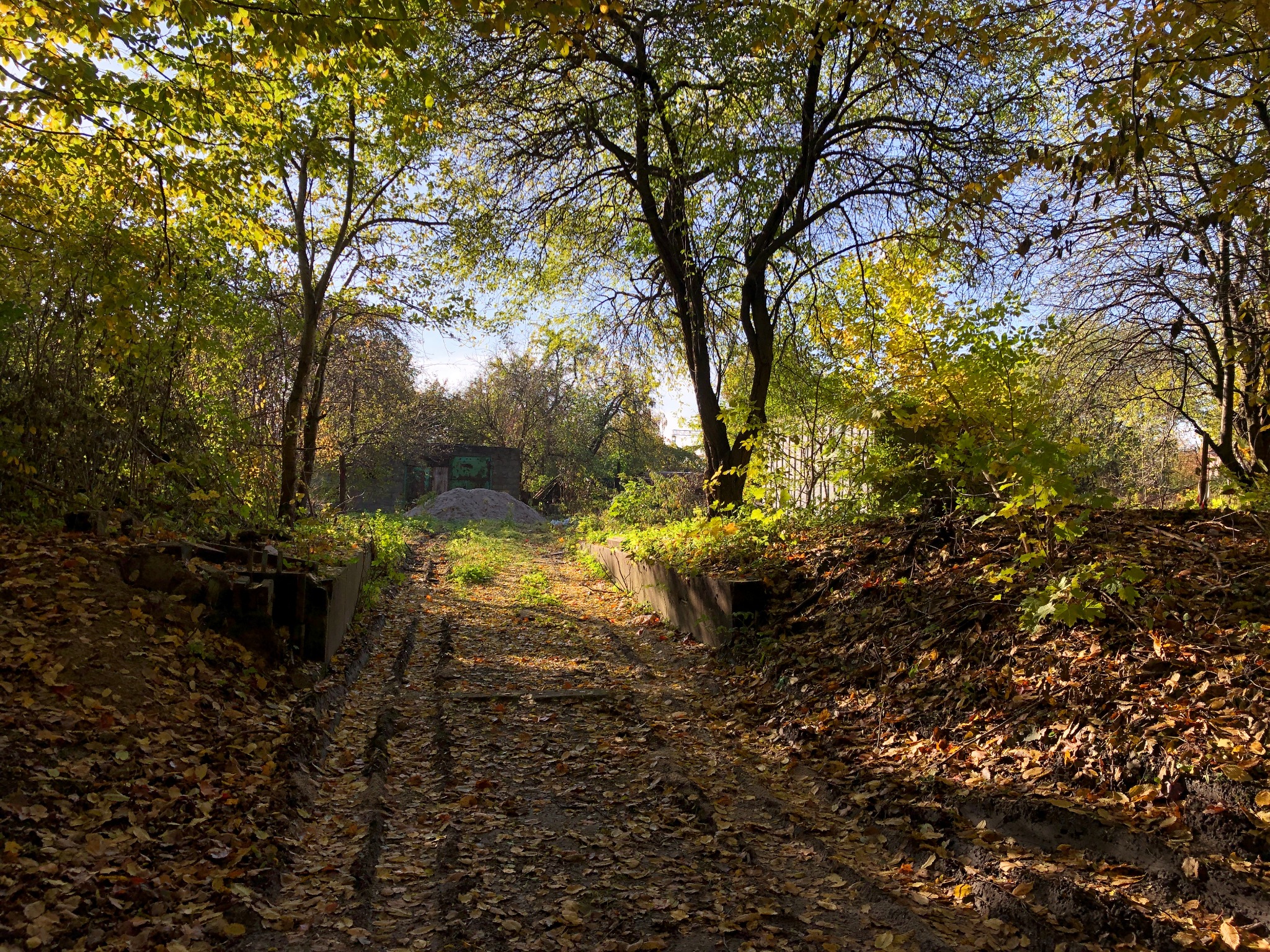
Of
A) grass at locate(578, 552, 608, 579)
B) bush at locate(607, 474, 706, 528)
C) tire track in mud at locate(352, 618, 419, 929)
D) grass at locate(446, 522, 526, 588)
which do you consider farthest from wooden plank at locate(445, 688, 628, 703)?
bush at locate(607, 474, 706, 528)

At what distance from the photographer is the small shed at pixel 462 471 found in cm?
3775

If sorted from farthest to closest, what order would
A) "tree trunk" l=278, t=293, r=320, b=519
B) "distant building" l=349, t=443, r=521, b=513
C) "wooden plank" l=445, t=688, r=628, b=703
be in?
"distant building" l=349, t=443, r=521, b=513 < "tree trunk" l=278, t=293, r=320, b=519 < "wooden plank" l=445, t=688, r=628, b=703

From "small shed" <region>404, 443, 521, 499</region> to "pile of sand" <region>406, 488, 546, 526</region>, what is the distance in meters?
3.77

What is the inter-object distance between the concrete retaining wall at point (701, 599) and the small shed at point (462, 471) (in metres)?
27.0

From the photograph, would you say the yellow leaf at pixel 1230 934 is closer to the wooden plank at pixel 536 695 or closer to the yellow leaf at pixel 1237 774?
the yellow leaf at pixel 1237 774

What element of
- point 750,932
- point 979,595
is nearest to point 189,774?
point 750,932

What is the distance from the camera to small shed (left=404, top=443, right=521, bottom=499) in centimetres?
3775

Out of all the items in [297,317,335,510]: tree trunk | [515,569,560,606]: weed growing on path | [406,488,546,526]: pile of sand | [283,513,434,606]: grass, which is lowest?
[515,569,560,606]: weed growing on path

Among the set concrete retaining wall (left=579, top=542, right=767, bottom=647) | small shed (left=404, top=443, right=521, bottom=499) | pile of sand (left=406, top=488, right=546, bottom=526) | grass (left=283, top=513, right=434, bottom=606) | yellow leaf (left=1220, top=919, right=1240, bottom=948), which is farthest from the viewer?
small shed (left=404, top=443, right=521, bottom=499)

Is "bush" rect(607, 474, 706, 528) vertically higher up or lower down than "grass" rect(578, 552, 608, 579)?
higher up

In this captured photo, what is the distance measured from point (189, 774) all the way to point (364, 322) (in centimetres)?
1425

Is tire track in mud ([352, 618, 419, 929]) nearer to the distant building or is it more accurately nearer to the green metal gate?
the distant building

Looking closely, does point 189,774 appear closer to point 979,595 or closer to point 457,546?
point 979,595

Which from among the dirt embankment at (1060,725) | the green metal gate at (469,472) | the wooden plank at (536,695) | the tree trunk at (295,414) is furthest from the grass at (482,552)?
the green metal gate at (469,472)
